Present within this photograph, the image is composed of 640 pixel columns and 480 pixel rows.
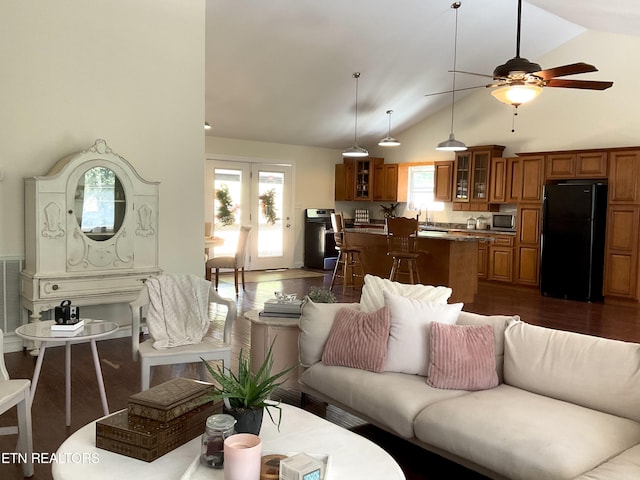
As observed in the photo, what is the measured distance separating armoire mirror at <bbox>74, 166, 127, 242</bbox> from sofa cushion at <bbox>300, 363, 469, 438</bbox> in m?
2.50

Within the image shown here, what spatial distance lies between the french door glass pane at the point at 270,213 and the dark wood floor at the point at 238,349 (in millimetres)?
2123

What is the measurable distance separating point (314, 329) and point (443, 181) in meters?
7.10

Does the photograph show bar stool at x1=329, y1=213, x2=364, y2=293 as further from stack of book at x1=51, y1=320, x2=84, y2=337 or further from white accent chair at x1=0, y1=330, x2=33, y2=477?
white accent chair at x1=0, y1=330, x2=33, y2=477

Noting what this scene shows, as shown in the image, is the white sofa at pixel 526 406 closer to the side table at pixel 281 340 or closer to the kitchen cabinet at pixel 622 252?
the side table at pixel 281 340

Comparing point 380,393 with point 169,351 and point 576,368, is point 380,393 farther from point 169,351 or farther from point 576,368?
point 169,351

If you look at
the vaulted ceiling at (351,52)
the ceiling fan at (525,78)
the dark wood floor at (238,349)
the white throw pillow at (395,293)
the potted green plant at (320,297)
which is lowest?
the dark wood floor at (238,349)

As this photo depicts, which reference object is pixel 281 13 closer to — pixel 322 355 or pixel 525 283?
pixel 322 355

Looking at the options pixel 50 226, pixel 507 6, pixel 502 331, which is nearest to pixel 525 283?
pixel 507 6

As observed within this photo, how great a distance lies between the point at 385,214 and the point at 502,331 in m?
8.14

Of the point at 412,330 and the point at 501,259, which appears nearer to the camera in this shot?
the point at 412,330

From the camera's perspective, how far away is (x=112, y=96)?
4.83m

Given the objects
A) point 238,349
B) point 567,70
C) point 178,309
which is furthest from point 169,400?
point 567,70

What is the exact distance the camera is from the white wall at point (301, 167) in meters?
9.77

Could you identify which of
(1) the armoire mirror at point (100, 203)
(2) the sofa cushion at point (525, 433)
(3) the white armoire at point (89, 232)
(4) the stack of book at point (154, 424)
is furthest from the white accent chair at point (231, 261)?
(4) the stack of book at point (154, 424)
